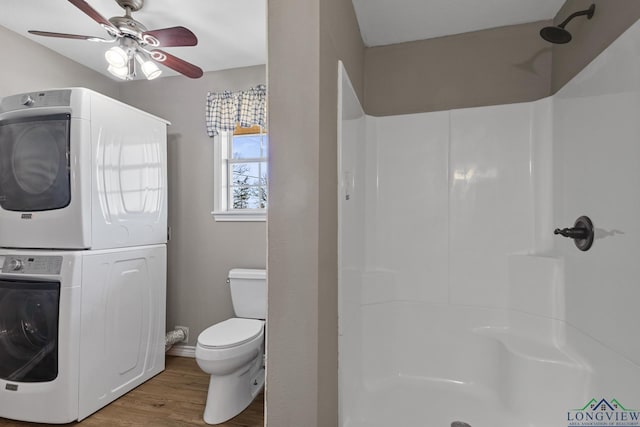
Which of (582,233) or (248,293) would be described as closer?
(582,233)

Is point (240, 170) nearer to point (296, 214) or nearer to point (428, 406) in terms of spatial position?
point (296, 214)

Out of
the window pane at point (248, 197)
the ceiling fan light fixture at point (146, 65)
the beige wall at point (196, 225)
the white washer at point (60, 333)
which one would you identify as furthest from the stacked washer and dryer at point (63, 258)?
the window pane at point (248, 197)

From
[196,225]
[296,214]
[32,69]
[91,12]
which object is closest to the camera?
[296,214]

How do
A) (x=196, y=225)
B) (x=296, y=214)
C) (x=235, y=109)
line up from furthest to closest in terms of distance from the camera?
1. (x=196, y=225)
2. (x=235, y=109)
3. (x=296, y=214)

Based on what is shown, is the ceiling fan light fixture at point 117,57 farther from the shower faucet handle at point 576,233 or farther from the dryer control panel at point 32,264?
the shower faucet handle at point 576,233

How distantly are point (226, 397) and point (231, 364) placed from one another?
0.24 m

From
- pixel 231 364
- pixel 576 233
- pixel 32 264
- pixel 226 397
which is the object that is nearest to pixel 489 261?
pixel 576 233

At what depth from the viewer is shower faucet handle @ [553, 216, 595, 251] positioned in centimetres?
144

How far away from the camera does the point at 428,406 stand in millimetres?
1815

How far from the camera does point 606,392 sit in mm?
1301

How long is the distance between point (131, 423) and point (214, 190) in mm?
1732

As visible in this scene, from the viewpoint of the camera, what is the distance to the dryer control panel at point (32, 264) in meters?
1.93

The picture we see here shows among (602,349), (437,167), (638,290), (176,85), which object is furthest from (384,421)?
(176,85)

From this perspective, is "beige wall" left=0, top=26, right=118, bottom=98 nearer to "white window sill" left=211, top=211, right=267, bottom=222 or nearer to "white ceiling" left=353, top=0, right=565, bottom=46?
"white window sill" left=211, top=211, right=267, bottom=222
